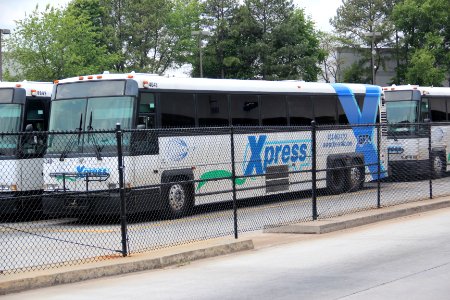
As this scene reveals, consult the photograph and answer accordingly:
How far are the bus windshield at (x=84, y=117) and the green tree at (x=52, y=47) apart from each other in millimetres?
33823

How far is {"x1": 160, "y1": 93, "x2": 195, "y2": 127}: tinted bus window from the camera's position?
1906 cm

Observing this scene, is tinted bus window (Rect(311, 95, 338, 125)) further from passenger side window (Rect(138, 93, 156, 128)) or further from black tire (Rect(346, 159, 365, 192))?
passenger side window (Rect(138, 93, 156, 128))

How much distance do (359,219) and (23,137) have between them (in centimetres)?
829

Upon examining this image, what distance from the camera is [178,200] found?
17641 mm

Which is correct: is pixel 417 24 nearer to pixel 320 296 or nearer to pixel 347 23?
pixel 347 23

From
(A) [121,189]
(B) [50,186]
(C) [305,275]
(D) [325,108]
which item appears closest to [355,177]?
(D) [325,108]

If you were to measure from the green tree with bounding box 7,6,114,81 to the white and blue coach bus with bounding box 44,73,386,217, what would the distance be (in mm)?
32374

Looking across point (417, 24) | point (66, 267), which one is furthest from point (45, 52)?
point (66, 267)

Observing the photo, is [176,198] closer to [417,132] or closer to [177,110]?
[177,110]

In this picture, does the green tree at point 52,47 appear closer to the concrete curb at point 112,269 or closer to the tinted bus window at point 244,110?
the tinted bus window at point 244,110

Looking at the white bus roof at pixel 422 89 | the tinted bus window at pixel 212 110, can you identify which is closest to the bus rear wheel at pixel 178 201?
the tinted bus window at pixel 212 110

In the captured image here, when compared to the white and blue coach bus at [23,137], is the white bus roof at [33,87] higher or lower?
higher

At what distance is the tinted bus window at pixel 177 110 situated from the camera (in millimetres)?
19062

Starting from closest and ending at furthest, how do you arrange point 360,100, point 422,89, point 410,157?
point 410,157 < point 360,100 < point 422,89
